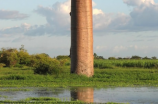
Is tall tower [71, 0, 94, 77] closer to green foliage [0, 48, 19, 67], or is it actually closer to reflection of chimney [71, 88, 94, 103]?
reflection of chimney [71, 88, 94, 103]

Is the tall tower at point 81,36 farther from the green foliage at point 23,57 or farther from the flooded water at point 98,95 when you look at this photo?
the green foliage at point 23,57

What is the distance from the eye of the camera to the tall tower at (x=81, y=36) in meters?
21.5

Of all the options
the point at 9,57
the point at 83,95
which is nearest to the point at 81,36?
the point at 83,95

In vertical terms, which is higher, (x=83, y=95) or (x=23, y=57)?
(x=23, y=57)

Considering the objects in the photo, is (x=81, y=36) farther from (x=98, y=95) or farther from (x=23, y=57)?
(x=23, y=57)

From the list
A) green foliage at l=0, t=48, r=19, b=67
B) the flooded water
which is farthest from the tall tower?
green foliage at l=0, t=48, r=19, b=67

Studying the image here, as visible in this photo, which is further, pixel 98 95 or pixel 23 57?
pixel 23 57

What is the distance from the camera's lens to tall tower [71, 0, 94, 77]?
847 inches

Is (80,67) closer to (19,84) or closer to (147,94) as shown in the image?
(19,84)

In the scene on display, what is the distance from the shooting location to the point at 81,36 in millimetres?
21609

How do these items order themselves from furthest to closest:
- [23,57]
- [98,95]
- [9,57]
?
1. [23,57]
2. [9,57]
3. [98,95]

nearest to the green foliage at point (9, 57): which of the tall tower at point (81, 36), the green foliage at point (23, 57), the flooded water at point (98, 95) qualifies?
the green foliage at point (23, 57)

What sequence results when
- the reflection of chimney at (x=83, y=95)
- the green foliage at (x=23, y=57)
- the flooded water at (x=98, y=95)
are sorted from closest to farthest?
the flooded water at (x=98, y=95), the reflection of chimney at (x=83, y=95), the green foliage at (x=23, y=57)

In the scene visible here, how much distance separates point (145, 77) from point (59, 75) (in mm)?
4832
